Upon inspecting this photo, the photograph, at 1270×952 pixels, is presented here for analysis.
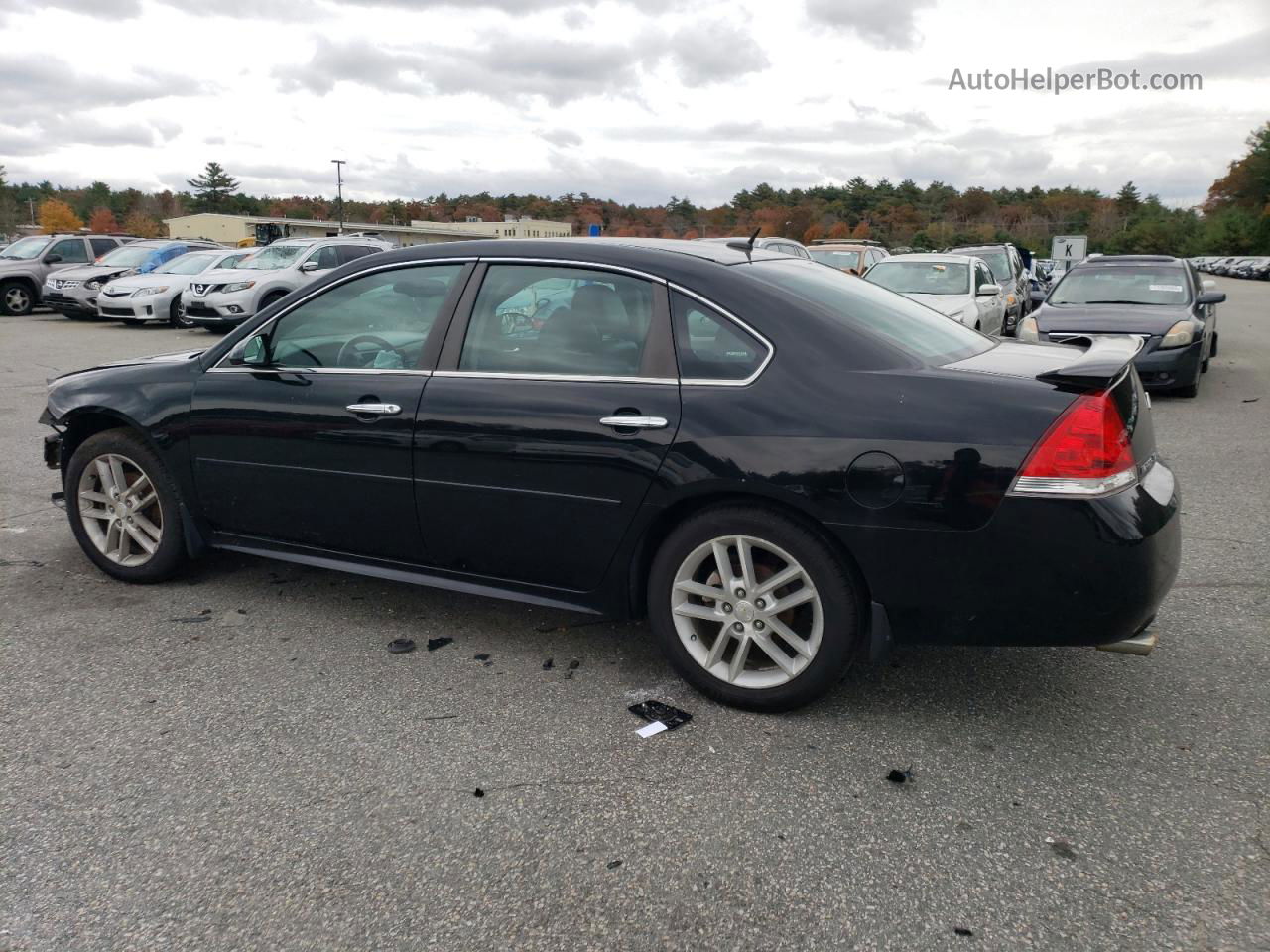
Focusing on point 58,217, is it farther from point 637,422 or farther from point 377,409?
point 637,422

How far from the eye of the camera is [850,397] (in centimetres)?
320

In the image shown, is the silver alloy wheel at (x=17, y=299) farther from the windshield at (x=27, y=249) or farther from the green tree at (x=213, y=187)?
the green tree at (x=213, y=187)

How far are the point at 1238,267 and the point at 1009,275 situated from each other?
192ft

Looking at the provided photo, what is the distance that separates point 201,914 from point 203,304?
1685cm

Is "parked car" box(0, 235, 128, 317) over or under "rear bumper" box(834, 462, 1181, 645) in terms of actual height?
over

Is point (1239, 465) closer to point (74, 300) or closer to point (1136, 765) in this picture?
point (1136, 765)

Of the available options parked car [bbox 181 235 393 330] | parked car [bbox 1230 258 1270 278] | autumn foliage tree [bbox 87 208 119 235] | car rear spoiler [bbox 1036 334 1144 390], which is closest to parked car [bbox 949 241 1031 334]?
parked car [bbox 181 235 393 330]

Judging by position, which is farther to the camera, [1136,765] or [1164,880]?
[1136,765]

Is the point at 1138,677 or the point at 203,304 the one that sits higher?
the point at 203,304

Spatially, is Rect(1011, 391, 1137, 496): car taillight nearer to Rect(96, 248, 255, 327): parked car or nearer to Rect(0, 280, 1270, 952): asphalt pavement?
Rect(0, 280, 1270, 952): asphalt pavement

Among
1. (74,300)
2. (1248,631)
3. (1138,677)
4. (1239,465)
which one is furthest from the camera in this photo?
(74,300)

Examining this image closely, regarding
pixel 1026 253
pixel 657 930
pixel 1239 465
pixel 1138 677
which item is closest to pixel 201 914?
pixel 657 930

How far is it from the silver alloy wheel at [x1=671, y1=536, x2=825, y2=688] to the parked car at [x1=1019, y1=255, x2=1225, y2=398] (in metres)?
6.81

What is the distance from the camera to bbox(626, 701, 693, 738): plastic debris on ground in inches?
132
